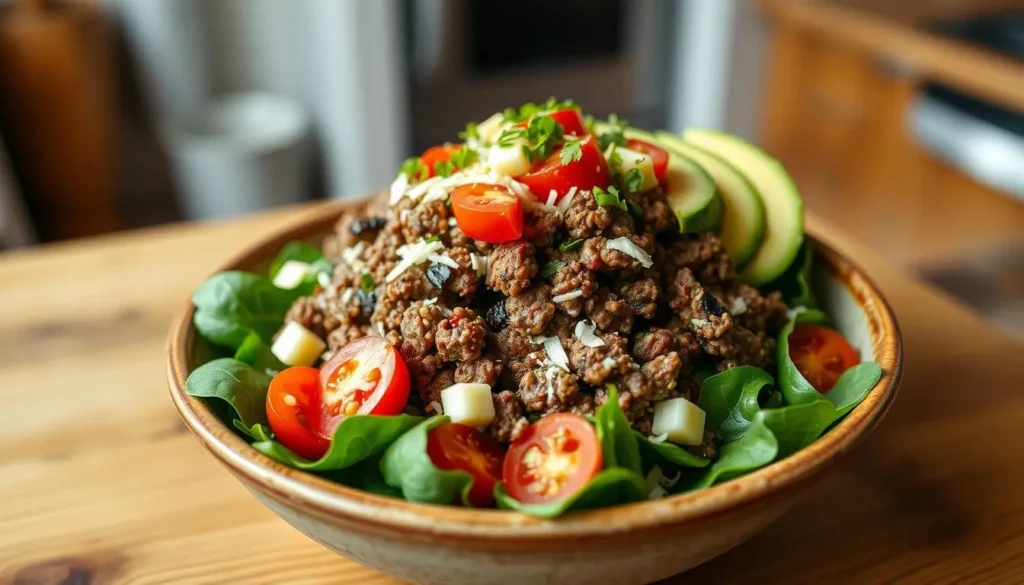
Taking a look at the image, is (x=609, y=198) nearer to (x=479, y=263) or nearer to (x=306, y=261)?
(x=479, y=263)

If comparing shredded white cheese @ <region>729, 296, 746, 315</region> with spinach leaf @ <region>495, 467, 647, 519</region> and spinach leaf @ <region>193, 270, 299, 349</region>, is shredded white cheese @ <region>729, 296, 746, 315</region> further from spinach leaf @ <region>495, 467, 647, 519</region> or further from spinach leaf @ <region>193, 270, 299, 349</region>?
spinach leaf @ <region>193, 270, 299, 349</region>

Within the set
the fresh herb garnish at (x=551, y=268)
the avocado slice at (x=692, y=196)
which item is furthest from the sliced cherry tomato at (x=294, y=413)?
the avocado slice at (x=692, y=196)

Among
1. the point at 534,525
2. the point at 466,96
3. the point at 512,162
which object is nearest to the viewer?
the point at 534,525

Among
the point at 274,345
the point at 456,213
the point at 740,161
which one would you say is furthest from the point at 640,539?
the point at 740,161

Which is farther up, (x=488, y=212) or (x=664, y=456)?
(x=488, y=212)

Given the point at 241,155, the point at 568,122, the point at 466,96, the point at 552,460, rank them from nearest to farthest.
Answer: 1. the point at 552,460
2. the point at 568,122
3. the point at 241,155
4. the point at 466,96

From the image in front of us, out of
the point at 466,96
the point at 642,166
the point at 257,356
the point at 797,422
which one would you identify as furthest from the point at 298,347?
the point at 466,96

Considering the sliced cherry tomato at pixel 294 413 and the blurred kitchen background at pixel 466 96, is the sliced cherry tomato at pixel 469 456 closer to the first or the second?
the sliced cherry tomato at pixel 294 413
